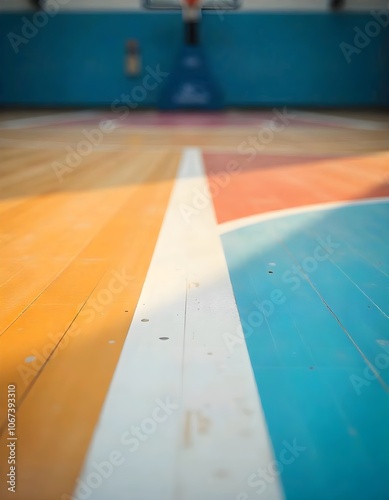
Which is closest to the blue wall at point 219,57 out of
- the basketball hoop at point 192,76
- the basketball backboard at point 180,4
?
the basketball backboard at point 180,4

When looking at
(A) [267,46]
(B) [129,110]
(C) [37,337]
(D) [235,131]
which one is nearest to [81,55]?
(B) [129,110]

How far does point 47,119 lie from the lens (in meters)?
7.87

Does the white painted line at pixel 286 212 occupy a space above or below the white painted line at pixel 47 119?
below

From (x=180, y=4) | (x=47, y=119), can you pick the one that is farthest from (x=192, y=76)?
(x=47, y=119)

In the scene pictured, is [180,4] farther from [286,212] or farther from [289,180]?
[286,212]

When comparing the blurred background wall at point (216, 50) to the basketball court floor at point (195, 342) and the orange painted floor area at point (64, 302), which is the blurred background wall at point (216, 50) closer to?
the orange painted floor area at point (64, 302)

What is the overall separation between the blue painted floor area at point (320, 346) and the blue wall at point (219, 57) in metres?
8.22

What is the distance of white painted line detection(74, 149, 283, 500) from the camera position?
2.70 feet

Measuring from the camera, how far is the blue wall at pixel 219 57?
9578 millimetres

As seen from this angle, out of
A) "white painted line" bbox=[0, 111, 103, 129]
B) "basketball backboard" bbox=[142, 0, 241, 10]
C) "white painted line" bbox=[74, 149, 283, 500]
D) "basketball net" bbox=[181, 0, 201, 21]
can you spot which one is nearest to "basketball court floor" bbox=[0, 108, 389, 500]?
"white painted line" bbox=[74, 149, 283, 500]

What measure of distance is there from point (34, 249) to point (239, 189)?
4.64ft

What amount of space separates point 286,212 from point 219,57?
26.2 feet

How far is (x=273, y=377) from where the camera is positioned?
43.4 inches

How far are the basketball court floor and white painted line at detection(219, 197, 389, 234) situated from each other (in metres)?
0.01
